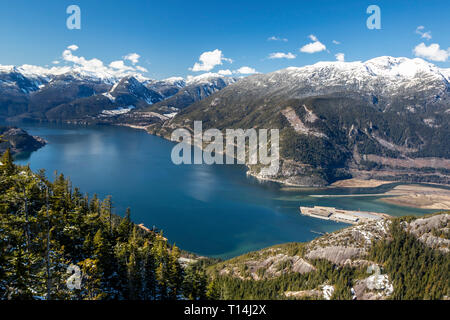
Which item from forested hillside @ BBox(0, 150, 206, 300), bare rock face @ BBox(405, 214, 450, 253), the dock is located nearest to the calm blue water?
the dock

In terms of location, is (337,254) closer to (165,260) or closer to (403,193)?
(165,260)

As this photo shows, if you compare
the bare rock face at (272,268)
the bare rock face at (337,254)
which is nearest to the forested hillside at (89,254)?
the bare rock face at (272,268)

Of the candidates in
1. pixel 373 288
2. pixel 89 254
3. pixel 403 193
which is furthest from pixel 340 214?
pixel 89 254

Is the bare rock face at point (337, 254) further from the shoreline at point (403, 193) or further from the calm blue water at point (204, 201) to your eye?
the shoreline at point (403, 193)
